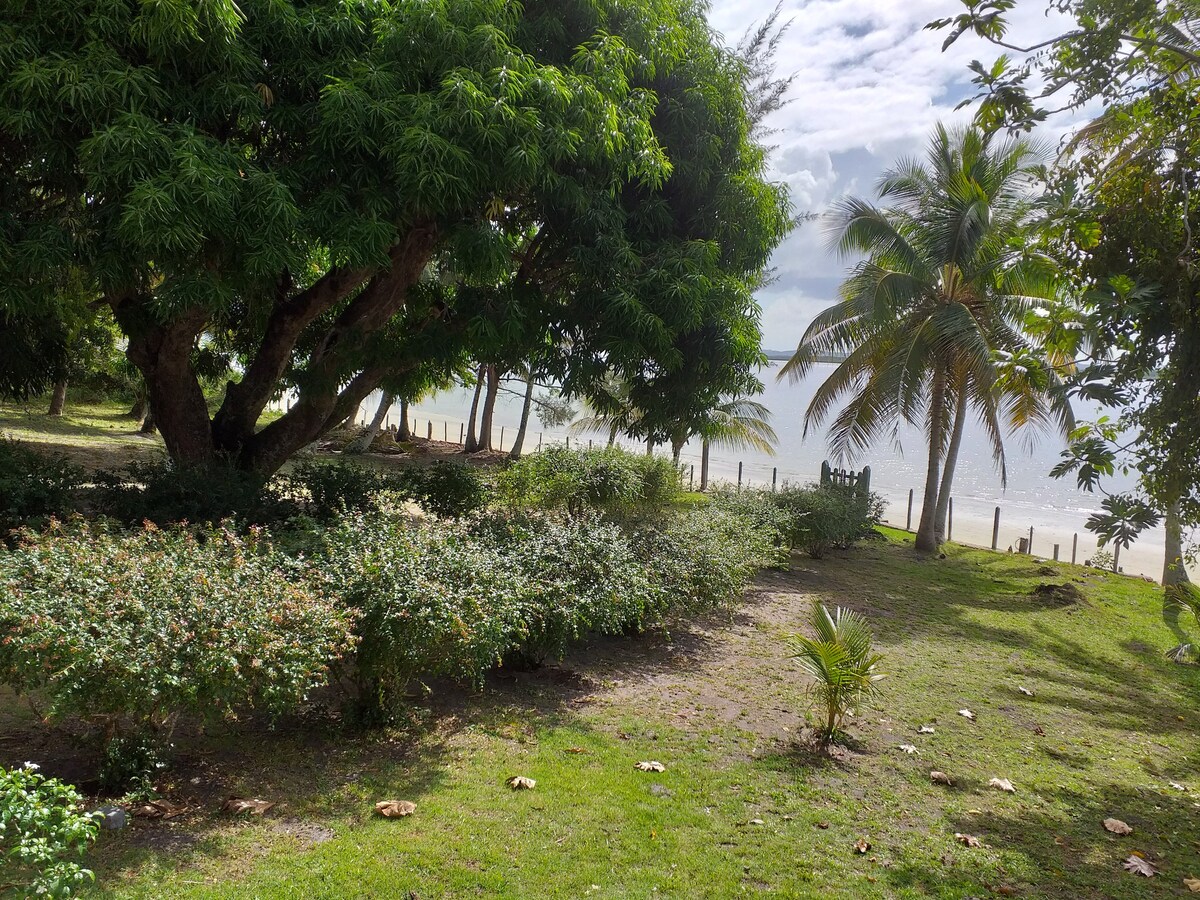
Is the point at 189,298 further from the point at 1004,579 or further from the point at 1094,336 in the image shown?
the point at 1004,579

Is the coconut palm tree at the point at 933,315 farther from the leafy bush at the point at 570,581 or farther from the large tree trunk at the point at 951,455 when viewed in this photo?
the leafy bush at the point at 570,581

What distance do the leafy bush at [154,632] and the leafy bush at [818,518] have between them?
10.1 m

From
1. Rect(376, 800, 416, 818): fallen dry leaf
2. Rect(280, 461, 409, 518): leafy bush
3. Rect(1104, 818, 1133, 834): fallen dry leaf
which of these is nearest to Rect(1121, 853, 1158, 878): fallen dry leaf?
Rect(1104, 818, 1133, 834): fallen dry leaf

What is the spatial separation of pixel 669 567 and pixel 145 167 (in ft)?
18.6

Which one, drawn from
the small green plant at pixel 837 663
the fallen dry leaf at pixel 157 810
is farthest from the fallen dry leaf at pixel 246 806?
the small green plant at pixel 837 663

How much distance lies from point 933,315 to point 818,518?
515cm

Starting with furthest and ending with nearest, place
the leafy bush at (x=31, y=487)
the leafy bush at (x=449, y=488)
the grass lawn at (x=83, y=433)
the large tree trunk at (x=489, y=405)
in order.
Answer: the large tree trunk at (x=489, y=405), the grass lawn at (x=83, y=433), the leafy bush at (x=449, y=488), the leafy bush at (x=31, y=487)

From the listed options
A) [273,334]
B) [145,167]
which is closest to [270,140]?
[145,167]

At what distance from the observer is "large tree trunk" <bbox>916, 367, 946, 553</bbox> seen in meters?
16.9

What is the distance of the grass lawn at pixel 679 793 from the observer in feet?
12.0

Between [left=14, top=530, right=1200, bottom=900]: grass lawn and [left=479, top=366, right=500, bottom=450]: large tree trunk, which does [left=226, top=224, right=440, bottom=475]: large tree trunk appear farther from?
[left=479, top=366, right=500, bottom=450]: large tree trunk

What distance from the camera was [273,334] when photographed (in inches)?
394

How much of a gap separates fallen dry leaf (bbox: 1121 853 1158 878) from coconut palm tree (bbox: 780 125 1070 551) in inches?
469

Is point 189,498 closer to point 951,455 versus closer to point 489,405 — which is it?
point 951,455
